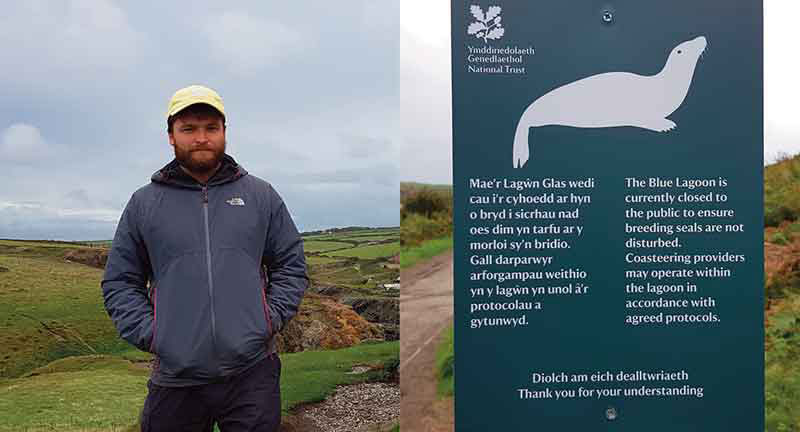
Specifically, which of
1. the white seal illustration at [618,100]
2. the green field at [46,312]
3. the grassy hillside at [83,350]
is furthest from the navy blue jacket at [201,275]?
the green field at [46,312]

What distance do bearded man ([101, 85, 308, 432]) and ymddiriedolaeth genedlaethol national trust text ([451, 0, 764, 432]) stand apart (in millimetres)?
919

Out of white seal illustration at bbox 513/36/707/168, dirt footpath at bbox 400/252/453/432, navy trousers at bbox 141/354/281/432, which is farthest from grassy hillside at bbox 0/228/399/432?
navy trousers at bbox 141/354/281/432

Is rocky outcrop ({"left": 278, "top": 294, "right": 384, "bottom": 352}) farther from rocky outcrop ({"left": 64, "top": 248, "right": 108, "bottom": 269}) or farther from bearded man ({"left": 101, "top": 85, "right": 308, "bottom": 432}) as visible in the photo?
bearded man ({"left": 101, "top": 85, "right": 308, "bottom": 432})

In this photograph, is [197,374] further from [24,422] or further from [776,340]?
[776,340]

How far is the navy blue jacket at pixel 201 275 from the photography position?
2.22 metres

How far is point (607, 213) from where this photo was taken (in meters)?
2.91

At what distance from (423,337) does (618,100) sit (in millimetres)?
1404

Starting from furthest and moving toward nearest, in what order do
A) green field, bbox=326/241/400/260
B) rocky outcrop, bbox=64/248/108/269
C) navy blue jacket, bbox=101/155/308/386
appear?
rocky outcrop, bbox=64/248/108/269
green field, bbox=326/241/400/260
navy blue jacket, bbox=101/155/308/386

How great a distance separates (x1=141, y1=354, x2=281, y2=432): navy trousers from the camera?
2.31m

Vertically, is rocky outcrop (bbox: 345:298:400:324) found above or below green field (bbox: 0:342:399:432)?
above

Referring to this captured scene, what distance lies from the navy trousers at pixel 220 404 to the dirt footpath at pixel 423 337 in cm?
75

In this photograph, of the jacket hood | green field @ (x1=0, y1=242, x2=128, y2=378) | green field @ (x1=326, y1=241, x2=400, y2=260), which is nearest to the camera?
the jacket hood

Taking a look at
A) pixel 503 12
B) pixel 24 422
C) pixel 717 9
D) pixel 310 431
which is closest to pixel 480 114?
pixel 503 12

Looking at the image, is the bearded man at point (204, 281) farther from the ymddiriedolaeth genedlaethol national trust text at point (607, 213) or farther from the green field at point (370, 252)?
the green field at point (370, 252)
